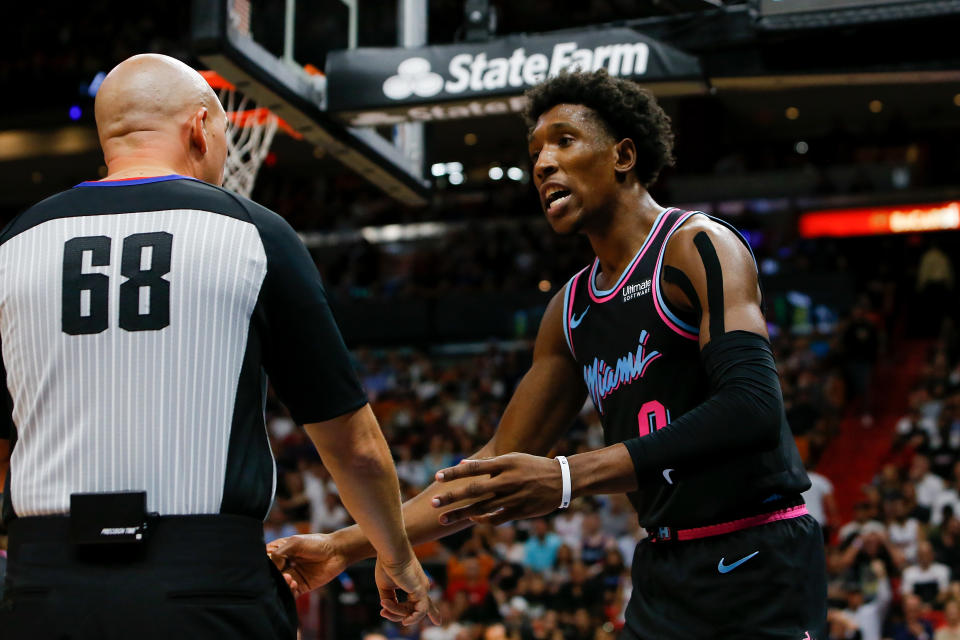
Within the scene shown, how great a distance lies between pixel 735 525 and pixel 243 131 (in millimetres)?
5604

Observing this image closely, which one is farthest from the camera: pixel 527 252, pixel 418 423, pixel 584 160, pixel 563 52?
pixel 527 252

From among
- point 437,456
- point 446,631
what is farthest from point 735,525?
point 437,456

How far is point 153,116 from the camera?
9.63 ft

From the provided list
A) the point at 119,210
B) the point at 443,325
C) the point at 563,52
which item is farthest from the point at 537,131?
the point at 443,325

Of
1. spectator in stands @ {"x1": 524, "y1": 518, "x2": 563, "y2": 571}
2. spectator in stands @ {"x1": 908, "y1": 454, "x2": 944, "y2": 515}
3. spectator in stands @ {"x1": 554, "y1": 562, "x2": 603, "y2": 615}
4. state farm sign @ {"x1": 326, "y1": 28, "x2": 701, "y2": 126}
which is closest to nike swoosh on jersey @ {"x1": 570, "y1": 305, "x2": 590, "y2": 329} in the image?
state farm sign @ {"x1": 326, "y1": 28, "x2": 701, "y2": 126}

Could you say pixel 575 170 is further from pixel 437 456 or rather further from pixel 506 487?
pixel 437 456

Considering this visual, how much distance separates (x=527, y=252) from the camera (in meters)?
23.0

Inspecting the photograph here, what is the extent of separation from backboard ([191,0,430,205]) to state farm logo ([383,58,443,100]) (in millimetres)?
439

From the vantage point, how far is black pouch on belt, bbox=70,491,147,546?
8.30 feet

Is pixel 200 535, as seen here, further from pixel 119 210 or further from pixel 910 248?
pixel 910 248

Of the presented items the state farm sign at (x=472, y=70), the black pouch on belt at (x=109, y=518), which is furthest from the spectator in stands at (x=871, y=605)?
the black pouch on belt at (x=109, y=518)

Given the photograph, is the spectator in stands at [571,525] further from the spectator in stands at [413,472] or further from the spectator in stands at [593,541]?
the spectator in stands at [413,472]

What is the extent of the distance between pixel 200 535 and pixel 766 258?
1979cm

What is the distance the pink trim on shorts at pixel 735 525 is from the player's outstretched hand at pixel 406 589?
0.80 m
